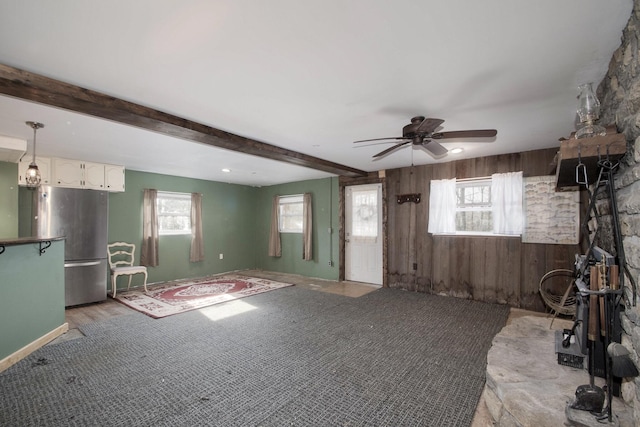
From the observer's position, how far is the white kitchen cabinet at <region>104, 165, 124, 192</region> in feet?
16.2

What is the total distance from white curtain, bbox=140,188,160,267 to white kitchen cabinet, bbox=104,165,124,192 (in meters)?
0.61

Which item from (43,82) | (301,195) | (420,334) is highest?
(43,82)

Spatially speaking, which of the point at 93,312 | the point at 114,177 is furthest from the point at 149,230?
the point at 93,312

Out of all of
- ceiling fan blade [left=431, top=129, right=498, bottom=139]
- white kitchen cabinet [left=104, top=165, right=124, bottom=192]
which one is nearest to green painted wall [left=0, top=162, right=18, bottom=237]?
white kitchen cabinet [left=104, top=165, right=124, bottom=192]

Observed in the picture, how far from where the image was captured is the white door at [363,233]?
5887 millimetres

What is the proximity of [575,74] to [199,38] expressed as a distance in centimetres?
260

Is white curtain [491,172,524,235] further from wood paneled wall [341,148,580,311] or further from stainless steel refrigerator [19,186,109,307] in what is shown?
stainless steel refrigerator [19,186,109,307]

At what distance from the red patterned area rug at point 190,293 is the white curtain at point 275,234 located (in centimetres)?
100

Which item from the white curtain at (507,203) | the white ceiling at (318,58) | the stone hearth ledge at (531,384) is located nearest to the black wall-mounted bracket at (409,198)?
the white curtain at (507,203)

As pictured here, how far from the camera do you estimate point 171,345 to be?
3.02 m

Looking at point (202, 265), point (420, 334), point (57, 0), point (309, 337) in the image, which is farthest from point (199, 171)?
point (420, 334)

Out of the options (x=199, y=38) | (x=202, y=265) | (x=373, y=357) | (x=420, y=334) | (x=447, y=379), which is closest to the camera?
(x=199, y=38)

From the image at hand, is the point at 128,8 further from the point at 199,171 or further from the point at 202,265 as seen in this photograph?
the point at 202,265

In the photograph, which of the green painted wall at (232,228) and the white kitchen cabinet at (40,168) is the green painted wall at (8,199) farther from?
the green painted wall at (232,228)
